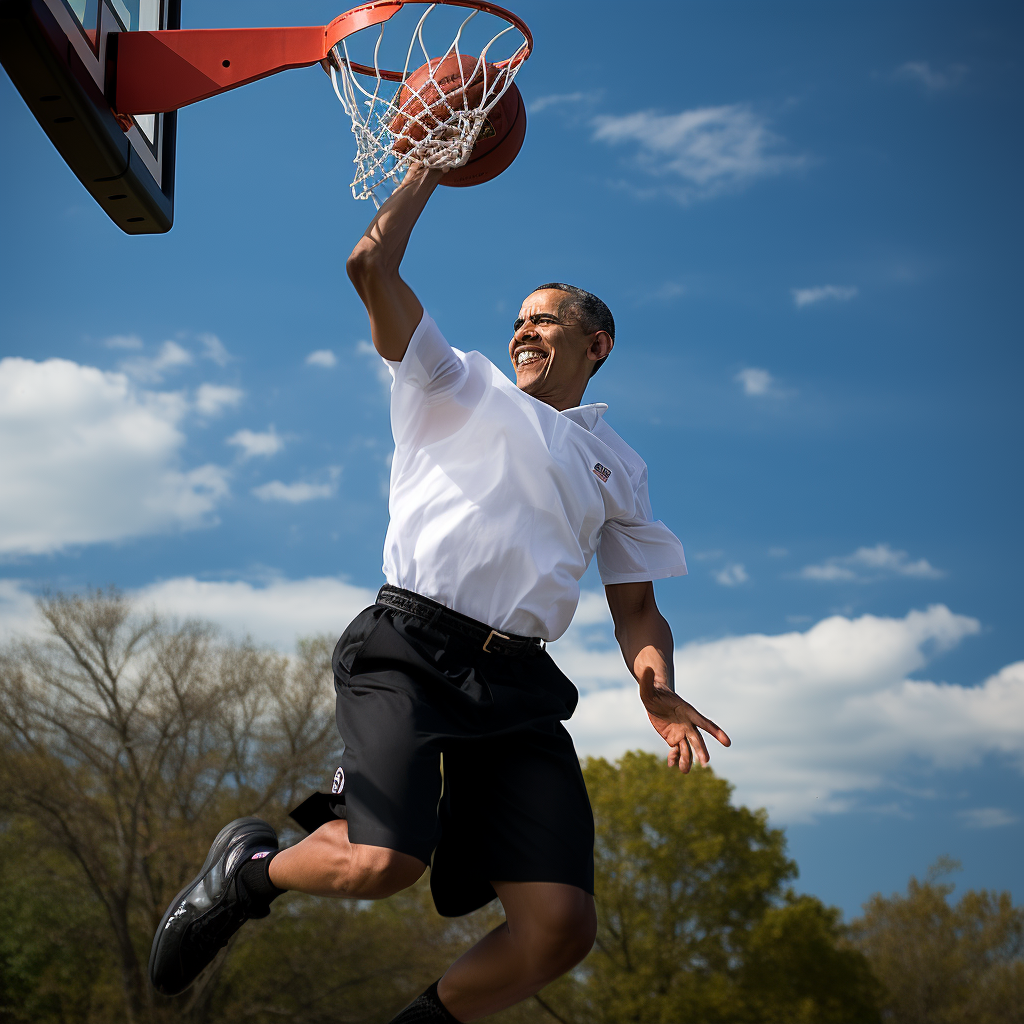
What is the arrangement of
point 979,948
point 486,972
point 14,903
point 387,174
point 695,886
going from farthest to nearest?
point 979,948 < point 695,886 < point 14,903 < point 387,174 < point 486,972

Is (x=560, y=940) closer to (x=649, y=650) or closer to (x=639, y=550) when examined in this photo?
(x=649, y=650)

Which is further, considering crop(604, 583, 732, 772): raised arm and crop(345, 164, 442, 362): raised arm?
crop(604, 583, 732, 772): raised arm

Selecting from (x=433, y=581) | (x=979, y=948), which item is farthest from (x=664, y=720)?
(x=979, y=948)

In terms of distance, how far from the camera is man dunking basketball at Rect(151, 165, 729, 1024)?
3.59 metres

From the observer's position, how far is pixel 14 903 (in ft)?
85.6

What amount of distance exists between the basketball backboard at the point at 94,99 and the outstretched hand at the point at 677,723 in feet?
10.5

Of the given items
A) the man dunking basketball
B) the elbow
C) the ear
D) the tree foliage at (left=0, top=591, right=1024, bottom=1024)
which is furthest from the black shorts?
the tree foliage at (left=0, top=591, right=1024, bottom=1024)

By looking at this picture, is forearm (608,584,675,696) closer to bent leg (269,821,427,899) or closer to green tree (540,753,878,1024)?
bent leg (269,821,427,899)

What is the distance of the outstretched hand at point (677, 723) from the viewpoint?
4012 millimetres

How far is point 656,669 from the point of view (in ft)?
14.4

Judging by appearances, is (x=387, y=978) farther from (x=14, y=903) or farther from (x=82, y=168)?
(x=82, y=168)

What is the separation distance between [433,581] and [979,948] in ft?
109

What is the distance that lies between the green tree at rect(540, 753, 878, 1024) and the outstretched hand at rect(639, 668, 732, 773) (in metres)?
25.6

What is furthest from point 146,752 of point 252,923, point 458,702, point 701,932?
point 458,702
